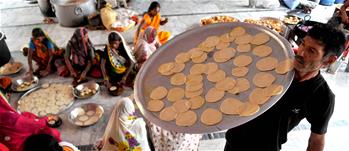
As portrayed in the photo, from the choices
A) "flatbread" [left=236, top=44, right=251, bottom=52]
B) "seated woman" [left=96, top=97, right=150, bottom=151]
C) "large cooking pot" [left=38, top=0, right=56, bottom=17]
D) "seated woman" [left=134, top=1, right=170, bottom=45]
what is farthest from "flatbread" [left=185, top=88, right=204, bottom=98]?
"large cooking pot" [left=38, top=0, right=56, bottom=17]

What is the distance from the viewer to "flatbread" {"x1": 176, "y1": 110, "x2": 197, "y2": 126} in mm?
1313

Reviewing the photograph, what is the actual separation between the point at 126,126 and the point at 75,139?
1.07 m

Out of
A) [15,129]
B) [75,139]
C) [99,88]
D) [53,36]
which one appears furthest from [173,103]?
[53,36]

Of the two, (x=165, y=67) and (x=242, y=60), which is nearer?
(x=242, y=60)

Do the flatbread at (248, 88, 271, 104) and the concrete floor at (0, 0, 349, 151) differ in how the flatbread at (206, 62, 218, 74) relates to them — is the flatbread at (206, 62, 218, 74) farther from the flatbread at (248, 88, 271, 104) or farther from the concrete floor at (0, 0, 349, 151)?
the concrete floor at (0, 0, 349, 151)

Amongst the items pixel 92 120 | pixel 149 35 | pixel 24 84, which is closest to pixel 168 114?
pixel 92 120

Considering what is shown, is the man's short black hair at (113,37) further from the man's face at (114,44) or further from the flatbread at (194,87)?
the flatbread at (194,87)

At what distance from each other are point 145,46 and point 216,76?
8.02ft

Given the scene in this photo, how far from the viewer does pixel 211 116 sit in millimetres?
1308

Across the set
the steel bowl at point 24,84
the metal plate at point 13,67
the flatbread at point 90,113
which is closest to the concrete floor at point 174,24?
the flatbread at point 90,113

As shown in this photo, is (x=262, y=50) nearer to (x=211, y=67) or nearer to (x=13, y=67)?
(x=211, y=67)

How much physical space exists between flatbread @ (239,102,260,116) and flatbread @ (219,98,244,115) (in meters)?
0.02

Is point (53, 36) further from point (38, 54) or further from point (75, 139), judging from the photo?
point (75, 139)

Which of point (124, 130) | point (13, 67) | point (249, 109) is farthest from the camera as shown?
point (13, 67)
